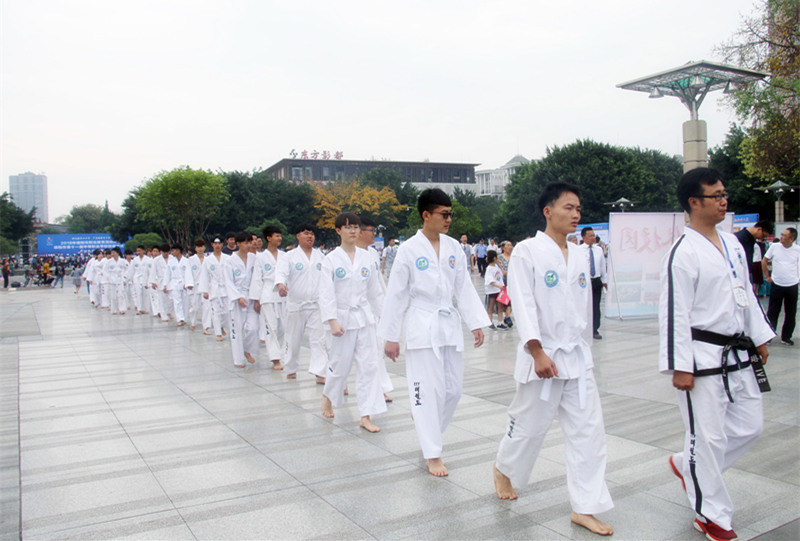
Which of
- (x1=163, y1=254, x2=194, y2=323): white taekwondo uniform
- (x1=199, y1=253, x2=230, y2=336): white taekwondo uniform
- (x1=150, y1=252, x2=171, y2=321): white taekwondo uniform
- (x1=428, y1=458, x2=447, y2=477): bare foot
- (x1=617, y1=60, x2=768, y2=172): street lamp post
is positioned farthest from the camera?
(x1=150, y1=252, x2=171, y2=321): white taekwondo uniform

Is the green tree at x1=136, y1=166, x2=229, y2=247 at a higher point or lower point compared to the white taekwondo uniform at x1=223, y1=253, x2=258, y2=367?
higher

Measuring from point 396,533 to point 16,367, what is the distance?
7865 mm

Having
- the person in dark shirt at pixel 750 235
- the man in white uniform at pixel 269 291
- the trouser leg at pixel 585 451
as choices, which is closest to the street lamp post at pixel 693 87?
the person in dark shirt at pixel 750 235

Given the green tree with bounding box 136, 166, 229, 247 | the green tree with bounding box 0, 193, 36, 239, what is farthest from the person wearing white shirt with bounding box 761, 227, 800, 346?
the green tree with bounding box 0, 193, 36, 239

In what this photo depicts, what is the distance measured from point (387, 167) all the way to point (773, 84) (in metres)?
72.6

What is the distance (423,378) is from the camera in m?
4.16

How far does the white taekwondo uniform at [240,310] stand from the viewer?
8.40 metres

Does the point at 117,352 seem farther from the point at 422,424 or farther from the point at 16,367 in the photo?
the point at 422,424

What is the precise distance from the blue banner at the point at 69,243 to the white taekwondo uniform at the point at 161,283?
3363 cm

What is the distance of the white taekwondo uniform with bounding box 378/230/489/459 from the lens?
4.14 meters

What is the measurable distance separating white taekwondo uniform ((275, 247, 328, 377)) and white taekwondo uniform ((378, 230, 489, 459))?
278 centimetres

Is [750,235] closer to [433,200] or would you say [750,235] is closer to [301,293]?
[301,293]

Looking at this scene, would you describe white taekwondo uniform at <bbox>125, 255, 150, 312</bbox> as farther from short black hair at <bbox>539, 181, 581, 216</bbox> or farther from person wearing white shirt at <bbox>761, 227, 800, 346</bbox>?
short black hair at <bbox>539, 181, 581, 216</bbox>

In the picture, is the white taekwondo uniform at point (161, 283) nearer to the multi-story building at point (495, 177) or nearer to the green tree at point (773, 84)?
the green tree at point (773, 84)
